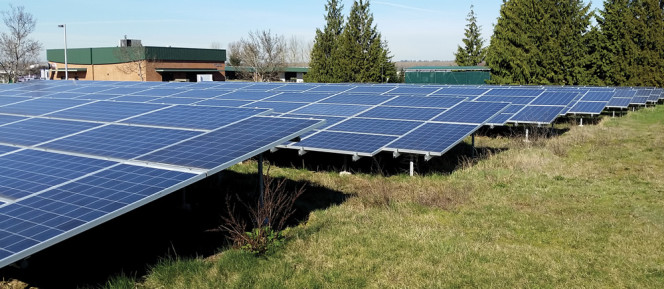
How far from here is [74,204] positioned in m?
7.36

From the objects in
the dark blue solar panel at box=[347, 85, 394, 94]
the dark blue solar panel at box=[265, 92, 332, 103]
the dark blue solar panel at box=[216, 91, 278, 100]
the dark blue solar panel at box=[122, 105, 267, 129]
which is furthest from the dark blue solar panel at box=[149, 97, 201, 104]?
the dark blue solar panel at box=[122, 105, 267, 129]

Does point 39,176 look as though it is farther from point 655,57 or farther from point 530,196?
point 655,57

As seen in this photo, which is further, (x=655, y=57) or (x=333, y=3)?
(x=333, y=3)

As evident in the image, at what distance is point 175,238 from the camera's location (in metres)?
11.0

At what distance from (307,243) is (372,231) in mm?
1522

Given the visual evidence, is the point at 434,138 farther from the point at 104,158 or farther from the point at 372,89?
the point at 372,89

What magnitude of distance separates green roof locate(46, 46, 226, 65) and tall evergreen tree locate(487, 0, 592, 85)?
45603 millimetres

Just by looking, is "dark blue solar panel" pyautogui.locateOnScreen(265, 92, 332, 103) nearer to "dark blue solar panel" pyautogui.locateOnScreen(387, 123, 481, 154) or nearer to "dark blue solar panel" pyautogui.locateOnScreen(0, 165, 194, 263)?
"dark blue solar panel" pyautogui.locateOnScreen(387, 123, 481, 154)

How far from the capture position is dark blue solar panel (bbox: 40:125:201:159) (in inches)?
387

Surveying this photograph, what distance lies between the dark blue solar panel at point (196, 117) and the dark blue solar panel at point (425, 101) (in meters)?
10.1

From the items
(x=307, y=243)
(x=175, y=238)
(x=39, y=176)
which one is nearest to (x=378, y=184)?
(x=307, y=243)

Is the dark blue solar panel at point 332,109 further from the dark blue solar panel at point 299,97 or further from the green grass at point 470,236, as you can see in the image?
the green grass at point 470,236

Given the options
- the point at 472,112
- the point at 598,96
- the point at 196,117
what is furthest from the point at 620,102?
the point at 196,117

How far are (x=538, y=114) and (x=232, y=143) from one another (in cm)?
1953
